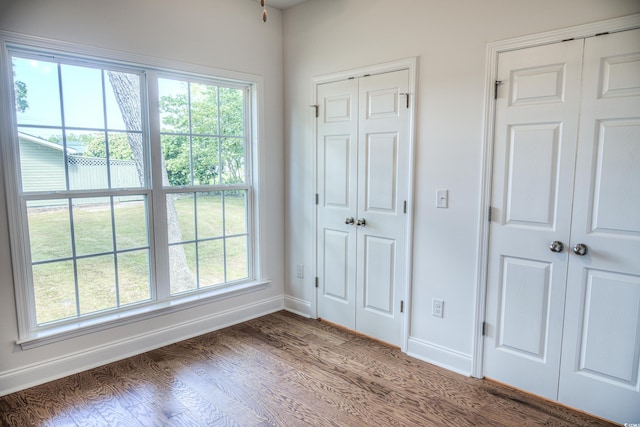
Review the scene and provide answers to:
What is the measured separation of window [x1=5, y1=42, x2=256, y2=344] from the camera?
7.75ft

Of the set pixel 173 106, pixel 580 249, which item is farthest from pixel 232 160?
pixel 580 249

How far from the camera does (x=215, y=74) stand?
307 centimetres

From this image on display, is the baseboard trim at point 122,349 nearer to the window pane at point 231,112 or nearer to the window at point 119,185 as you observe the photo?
the window at point 119,185

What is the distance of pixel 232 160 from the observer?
336cm

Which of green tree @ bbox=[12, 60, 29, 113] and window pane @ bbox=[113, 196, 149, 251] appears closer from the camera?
green tree @ bbox=[12, 60, 29, 113]

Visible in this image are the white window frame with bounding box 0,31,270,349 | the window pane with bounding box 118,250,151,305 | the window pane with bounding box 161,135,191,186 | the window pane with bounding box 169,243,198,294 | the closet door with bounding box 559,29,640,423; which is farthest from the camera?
the window pane with bounding box 169,243,198,294

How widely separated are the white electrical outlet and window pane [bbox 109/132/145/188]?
2312 millimetres

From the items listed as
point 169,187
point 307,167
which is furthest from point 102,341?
point 307,167

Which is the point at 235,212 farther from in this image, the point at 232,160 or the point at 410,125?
the point at 410,125

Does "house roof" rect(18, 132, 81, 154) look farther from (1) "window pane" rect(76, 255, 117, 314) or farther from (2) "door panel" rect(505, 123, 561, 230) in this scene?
(2) "door panel" rect(505, 123, 561, 230)

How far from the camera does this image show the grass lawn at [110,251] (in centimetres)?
245

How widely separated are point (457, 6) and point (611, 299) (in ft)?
6.38

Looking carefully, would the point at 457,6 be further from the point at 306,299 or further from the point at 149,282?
the point at 149,282

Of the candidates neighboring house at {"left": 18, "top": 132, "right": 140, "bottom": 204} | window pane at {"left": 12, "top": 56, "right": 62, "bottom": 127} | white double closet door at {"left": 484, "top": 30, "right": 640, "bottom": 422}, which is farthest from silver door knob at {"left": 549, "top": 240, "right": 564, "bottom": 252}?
window pane at {"left": 12, "top": 56, "right": 62, "bottom": 127}
